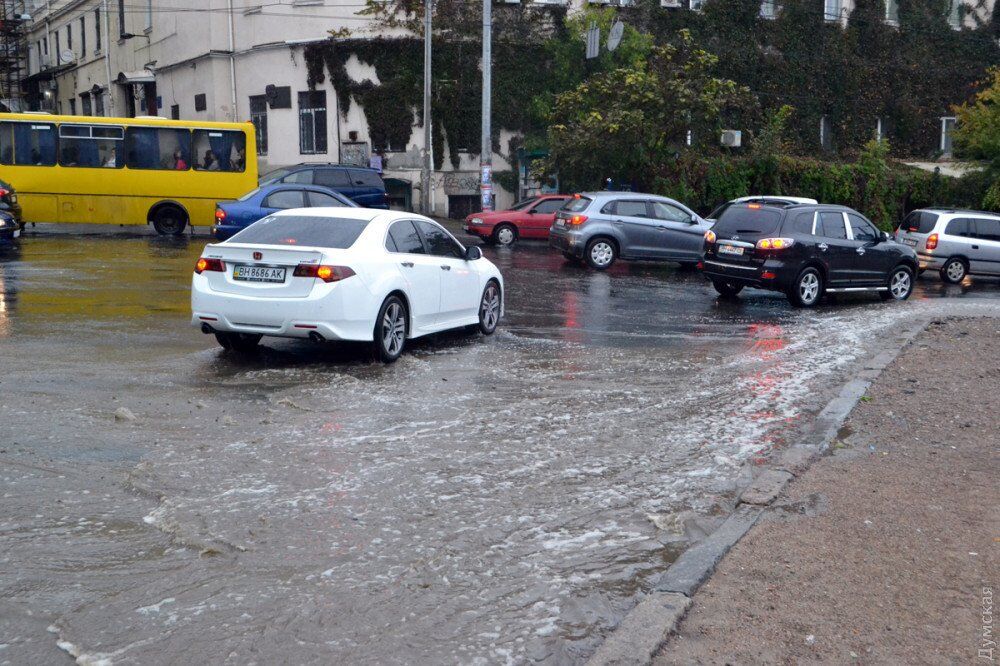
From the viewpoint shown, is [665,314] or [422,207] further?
[422,207]

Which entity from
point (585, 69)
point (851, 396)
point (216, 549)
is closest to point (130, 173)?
point (585, 69)

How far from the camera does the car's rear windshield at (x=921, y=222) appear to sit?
24500mm

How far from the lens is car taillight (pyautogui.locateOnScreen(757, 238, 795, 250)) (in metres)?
16.9

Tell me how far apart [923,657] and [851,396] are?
5.44m

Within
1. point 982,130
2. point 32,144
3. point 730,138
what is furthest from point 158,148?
point 982,130

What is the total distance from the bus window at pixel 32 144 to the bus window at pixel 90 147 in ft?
0.77

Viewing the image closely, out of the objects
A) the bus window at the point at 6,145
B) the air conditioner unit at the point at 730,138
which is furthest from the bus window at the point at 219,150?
the air conditioner unit at the point at 730,138

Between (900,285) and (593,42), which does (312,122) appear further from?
(900,285)

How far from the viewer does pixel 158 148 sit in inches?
1061

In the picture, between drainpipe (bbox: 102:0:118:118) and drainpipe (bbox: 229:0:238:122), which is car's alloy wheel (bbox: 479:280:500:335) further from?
drainpipe (bbox: 102:0:118:118)

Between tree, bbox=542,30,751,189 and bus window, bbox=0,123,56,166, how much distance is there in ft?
44.5

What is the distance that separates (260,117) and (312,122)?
7.90ft

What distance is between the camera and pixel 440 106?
121ft

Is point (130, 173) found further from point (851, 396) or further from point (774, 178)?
point (851, 396)
